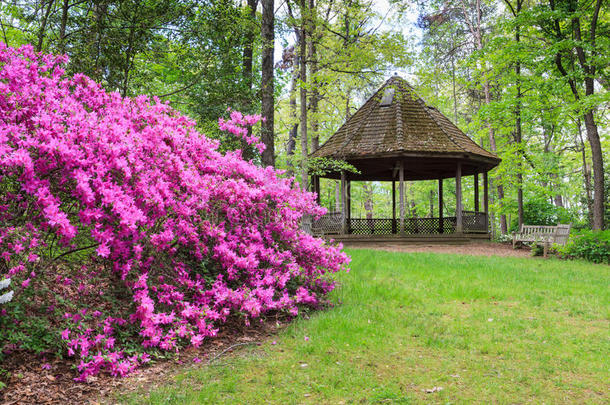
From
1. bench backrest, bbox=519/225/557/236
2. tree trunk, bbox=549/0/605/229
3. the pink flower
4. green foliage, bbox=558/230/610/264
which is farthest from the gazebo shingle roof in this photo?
the pink flower

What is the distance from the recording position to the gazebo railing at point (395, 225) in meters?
17.4

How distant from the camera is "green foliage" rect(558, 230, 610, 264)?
10945 millimetres

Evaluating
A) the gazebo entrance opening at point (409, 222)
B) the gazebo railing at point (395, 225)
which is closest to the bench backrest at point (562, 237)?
the gazebo entrance opening at point (409, 222)

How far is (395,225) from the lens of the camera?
19500 mm

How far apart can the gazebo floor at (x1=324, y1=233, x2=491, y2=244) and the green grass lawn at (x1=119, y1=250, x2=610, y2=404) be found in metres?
9.16

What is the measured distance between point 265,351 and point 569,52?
609 inches

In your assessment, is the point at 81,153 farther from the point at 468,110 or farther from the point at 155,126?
the point at 468,110

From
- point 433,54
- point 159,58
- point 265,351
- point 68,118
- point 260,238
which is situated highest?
point 433,54

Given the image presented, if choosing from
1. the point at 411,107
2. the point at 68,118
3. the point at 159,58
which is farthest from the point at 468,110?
the point at 68,118

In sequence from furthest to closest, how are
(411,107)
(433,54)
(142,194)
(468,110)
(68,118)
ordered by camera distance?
(468,110) < (433,54) < (411,107) < (142,194) < (68,118)

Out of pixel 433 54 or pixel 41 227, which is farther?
pixel 433 54

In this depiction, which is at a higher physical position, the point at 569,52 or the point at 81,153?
the point at 569,52

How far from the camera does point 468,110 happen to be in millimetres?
30266

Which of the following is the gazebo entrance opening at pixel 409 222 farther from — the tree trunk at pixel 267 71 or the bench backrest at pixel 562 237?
the tree trunk at pixel 267 71
